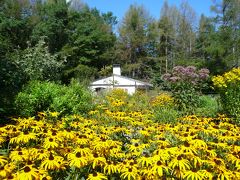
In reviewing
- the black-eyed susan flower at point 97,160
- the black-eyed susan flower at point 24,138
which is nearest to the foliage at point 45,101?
the black-eyed susan flower at point 24,138

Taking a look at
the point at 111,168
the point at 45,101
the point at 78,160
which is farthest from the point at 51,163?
the point at 45,101

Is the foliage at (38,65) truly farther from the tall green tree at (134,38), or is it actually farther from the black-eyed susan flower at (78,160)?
the tall green tree at (134,38)

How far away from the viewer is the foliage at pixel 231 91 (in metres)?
9.27

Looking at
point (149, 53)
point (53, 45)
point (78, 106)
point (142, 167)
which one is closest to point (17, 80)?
point (78, 106)

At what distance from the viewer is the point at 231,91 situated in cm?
941

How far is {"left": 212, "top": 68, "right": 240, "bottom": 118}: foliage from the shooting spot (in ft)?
30.4

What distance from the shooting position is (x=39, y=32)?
1344 inches

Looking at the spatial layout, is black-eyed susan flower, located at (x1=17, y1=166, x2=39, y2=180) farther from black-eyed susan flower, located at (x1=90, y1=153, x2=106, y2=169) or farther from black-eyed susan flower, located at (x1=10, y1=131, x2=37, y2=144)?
black-eyed susan flower, located at (x1=10, y1=131, x2=37, y2=144)

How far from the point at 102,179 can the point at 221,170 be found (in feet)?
3.02

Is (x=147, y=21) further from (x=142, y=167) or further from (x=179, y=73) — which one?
(x=142, y=167)

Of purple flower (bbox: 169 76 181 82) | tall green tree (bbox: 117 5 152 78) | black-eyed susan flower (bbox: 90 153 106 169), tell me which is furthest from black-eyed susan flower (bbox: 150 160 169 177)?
tall green tree (bbox: 117 5 152 78)

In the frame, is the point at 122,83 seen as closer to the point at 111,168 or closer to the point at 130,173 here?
the point at 111,168

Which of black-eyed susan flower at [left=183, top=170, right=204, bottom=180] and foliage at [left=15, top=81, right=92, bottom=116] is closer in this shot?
black-eyed susan flower at [left=183, top=170, right=204, bottom=180]

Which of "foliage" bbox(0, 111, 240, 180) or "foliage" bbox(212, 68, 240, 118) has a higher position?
"foliage" bbox(212, 68, 240, 118)
